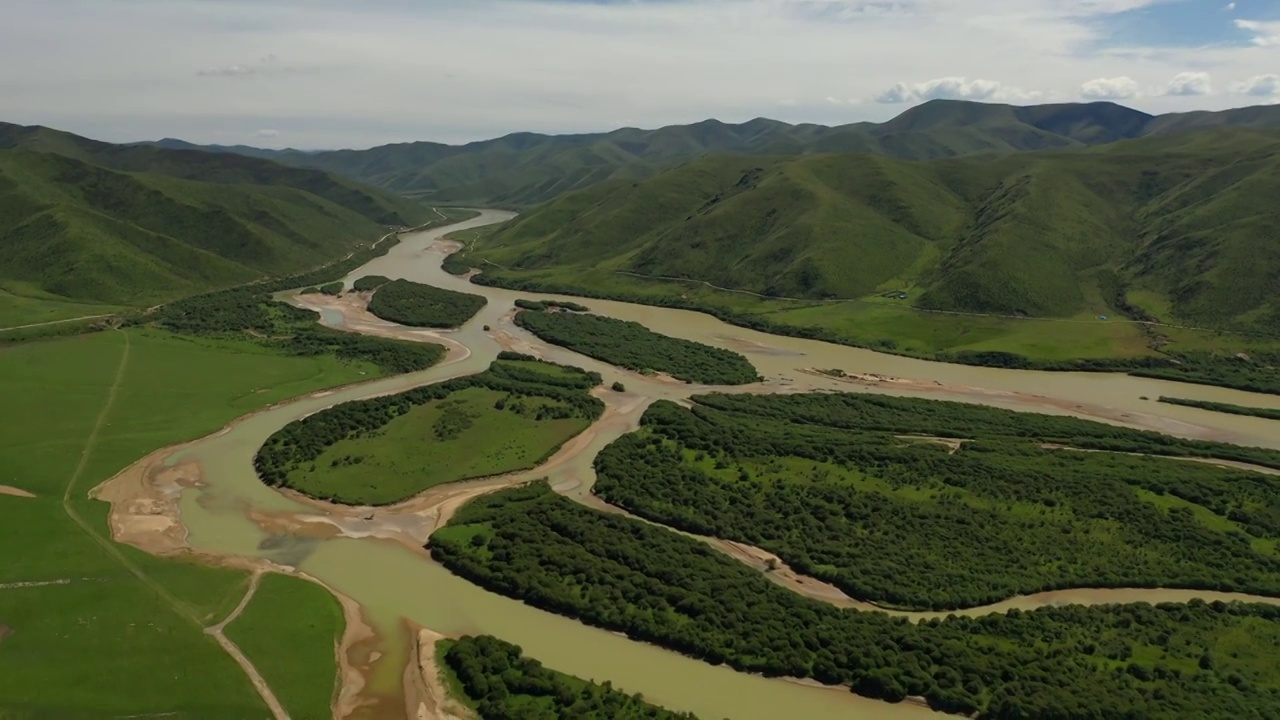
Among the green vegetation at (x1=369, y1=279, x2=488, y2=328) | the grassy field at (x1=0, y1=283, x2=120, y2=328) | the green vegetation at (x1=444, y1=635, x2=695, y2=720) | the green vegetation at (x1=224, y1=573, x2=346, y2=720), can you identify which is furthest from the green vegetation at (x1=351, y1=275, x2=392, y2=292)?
the green vegetation at (x1=444, y1=635, x2=695, y2=720)

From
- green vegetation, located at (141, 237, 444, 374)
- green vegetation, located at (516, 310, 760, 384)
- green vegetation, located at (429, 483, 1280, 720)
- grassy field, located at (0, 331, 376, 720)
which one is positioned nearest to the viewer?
grassy field, located at (0, 331, 376, 720)

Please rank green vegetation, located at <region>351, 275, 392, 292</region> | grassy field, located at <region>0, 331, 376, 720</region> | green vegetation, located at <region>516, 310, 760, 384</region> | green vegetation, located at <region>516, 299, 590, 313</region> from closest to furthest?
grassy field, located at <region>0, 331, 376, 720</region>
green vegetation, located at <region>516, 310, 760, 384</region>
green vegetation, located at <region>516, 299, 590, 313</region>
green vegetation, located at <region>351, 275, 392, 292</region>

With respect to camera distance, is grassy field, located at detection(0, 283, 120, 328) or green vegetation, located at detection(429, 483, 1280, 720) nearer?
green vegetation, located at detection(429, 483, 1280, 720)

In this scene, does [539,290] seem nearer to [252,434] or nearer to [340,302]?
[340,302]

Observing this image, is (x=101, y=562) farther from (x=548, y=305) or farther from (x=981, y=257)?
(x=981, y=257)

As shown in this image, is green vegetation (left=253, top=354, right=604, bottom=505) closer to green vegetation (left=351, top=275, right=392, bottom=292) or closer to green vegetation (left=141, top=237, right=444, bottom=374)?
green vegetation (left=141, top=237, right=444, bottom=374)

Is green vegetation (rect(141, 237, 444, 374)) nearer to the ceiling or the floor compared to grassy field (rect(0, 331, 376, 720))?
nearer to the ceiling

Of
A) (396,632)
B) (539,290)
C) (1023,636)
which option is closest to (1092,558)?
(1023,636)
